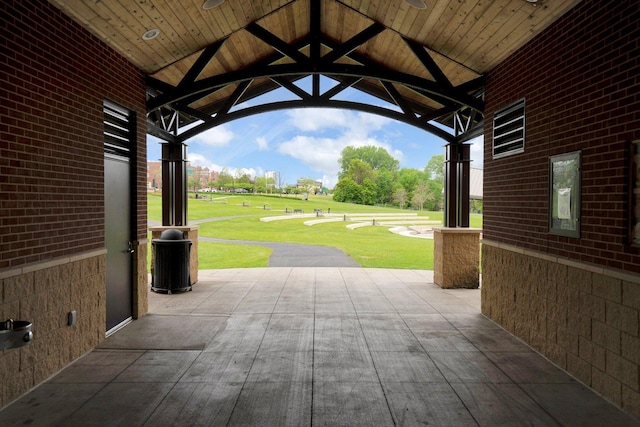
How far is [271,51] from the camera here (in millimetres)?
8477

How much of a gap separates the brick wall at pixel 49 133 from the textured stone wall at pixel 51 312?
16cm

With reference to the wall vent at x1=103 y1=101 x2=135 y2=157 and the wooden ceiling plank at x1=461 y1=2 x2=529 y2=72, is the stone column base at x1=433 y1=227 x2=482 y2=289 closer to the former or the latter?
the wooden ceiling plank at x1=461 y1=2 x2=529 y2=72

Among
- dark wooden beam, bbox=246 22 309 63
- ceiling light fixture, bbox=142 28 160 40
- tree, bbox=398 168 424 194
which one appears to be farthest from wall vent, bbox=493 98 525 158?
tree, bbox=398 168 424 194

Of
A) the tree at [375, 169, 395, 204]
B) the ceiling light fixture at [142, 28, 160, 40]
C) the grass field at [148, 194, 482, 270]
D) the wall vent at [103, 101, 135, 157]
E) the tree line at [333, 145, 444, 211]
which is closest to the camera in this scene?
the ceiling light fixture at [142, 28, 160, 40]

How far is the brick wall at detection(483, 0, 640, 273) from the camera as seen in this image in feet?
11.8

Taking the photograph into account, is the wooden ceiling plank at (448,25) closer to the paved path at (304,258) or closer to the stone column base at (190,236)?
the stone column base at (190,236)

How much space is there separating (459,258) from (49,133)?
7.59 metres

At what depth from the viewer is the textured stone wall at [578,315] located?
138 inches

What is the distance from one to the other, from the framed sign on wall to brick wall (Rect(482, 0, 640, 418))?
3.3 inches

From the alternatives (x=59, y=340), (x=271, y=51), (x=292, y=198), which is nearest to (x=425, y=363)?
(x=59, y=340)

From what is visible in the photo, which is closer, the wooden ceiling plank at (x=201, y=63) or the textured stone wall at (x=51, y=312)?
the textured stone wall at (x=51, y=312)

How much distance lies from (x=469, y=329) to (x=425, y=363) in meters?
1.65

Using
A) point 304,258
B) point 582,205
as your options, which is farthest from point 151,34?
point 304,258

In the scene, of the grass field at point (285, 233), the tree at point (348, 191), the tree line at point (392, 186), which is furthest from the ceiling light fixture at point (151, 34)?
the tree at point (348, 191)
